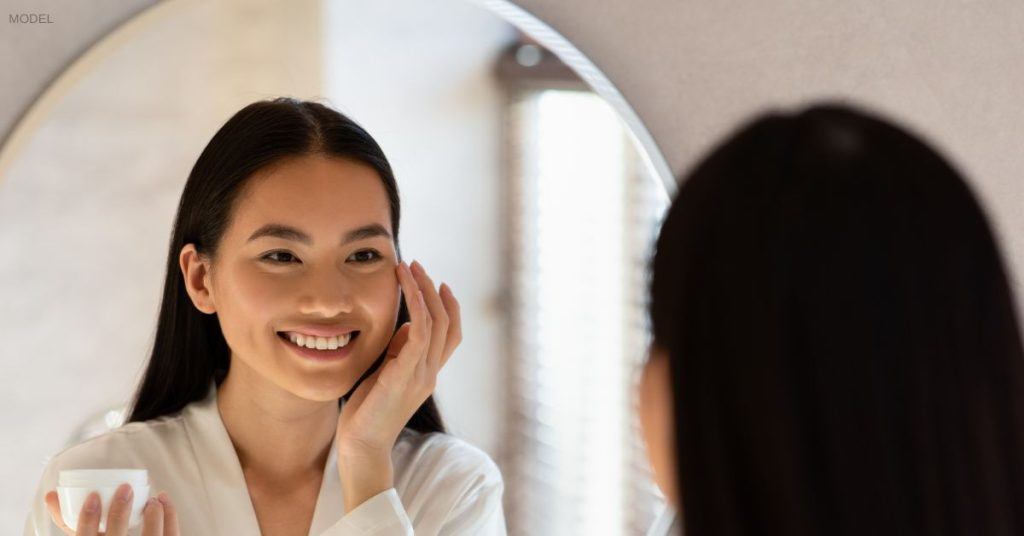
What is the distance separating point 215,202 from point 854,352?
2.21ft

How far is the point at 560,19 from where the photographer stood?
1.25 meters

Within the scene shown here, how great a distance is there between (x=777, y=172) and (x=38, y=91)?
81 cm

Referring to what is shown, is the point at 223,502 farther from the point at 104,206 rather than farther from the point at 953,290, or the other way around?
the point at 953,290

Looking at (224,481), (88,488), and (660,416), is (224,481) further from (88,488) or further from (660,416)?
(660,416)

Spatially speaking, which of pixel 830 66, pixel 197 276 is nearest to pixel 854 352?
pixel 197 276

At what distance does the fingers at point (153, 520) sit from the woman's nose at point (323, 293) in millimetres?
211

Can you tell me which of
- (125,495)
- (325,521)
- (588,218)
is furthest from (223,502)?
(588,218)

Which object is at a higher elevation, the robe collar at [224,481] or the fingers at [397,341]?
the fingers at [397,341]

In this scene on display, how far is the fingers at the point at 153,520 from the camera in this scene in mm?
892

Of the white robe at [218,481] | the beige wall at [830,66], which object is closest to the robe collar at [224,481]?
→ the white robe at [218,481]

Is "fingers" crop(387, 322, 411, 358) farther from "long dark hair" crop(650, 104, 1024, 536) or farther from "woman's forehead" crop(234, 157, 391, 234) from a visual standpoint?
"long dark hair" crop(650, 104, 1024, 536)

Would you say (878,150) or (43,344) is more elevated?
(878,150)

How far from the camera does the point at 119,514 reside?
0.87 m

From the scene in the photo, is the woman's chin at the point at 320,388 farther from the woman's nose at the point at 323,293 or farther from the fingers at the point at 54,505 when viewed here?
the fingers at the point at 54,505
